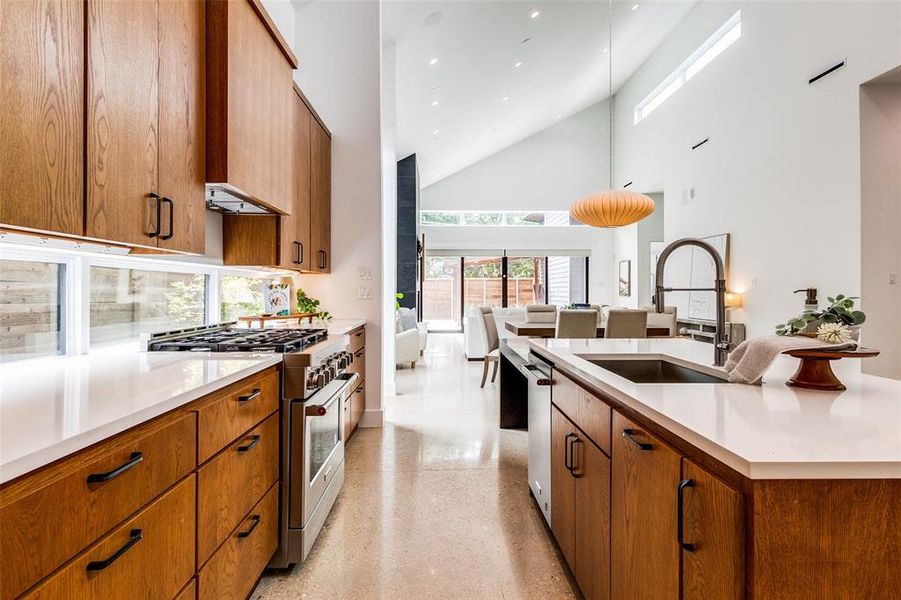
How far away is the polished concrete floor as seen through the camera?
170 cm

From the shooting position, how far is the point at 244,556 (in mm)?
1468

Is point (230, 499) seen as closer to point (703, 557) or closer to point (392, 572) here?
point (392, 572)

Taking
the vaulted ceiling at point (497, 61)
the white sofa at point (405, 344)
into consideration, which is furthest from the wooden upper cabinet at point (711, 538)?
the white sofa at point (405, 344)

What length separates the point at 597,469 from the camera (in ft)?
4.45

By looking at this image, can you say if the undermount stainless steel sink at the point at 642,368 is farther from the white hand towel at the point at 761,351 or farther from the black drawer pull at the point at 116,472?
the black drawer pull at the point at 116,472

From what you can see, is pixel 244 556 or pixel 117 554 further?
pixel 244 556

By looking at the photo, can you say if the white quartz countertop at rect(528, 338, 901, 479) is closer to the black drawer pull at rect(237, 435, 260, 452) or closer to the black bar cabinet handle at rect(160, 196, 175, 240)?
the black drawer pull at rect(237, 435, 260, 452)

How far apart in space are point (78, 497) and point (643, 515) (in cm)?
116

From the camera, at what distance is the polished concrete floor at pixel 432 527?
5.57 ft

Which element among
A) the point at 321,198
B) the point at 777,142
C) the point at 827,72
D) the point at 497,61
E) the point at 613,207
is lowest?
the point at 321,198

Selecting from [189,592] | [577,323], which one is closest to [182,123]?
[189,592]

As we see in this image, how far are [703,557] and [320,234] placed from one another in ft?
10.2

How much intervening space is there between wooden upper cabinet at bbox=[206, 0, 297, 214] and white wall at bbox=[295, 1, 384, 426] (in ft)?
4.01

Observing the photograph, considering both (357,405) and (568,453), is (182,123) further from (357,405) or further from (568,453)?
(357,405)
